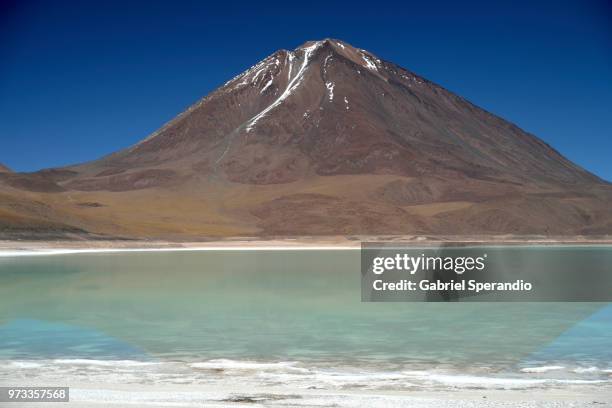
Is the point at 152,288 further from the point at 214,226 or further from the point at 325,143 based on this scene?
the point at 325,143

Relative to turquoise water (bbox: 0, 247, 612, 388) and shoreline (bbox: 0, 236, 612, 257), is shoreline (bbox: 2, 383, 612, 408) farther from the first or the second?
shoreline (bbox: 0, 236, 612, 257)

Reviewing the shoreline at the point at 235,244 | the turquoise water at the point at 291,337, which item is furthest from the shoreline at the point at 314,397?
the shoreline at the point at 235,244

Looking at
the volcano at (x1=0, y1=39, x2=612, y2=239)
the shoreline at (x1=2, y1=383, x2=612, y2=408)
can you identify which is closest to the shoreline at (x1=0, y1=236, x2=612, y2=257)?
the volcano at (x1=0, y1=39, x2=612, y2=239)

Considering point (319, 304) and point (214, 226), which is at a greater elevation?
point (214, 226)

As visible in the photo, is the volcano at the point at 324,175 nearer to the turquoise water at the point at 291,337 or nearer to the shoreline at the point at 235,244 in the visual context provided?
the shoreline at the point at 235,244

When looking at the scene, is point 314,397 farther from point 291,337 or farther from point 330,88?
point 330,88

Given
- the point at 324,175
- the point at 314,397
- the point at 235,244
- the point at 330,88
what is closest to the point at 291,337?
the point at 314,397

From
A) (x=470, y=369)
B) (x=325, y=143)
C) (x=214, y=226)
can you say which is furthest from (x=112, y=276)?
(x=325, y=143)
